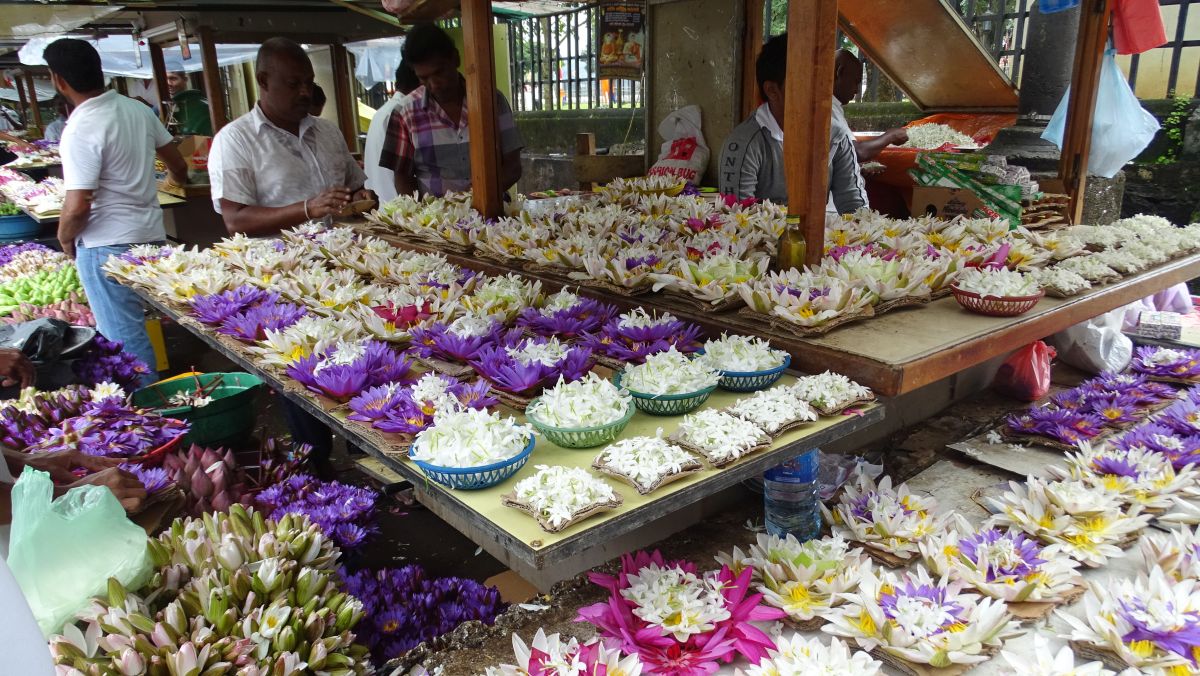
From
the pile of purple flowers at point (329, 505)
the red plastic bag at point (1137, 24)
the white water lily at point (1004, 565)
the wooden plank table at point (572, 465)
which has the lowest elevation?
the pile of purple flowers at point (329, 505)

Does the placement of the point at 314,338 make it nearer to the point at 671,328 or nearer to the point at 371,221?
the point at 671,328

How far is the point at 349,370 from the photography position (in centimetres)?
181

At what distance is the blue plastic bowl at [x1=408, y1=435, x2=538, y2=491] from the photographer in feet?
4.52

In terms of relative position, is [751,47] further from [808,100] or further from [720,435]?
[720,435]

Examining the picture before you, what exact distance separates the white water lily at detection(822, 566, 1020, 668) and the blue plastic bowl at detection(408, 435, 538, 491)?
816 millimetres

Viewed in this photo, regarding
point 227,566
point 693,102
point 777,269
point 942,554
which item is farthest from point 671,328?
point 693,102

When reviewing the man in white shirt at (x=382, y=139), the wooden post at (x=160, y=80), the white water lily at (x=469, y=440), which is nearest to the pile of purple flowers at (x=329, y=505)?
the white water lily at (x=469, y=440)

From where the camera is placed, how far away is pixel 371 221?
159 inches

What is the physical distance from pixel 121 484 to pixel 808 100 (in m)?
2.11

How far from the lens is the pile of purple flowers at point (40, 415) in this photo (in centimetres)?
226

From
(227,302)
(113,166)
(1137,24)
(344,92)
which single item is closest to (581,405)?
(227,302)

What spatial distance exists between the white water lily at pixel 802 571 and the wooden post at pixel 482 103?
239cm

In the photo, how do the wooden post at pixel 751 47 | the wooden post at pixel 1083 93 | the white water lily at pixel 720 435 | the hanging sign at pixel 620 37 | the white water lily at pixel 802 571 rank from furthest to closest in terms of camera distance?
the hanging sign at pixel 620 37
the wooden post at pixel 751 47
the wooden post at pixel 1083 93
the white water lily at pixel 802 571
the white water lily at pixel 720 435

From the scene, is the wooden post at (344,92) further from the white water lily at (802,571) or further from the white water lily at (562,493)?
the white water lily at (562,493)
